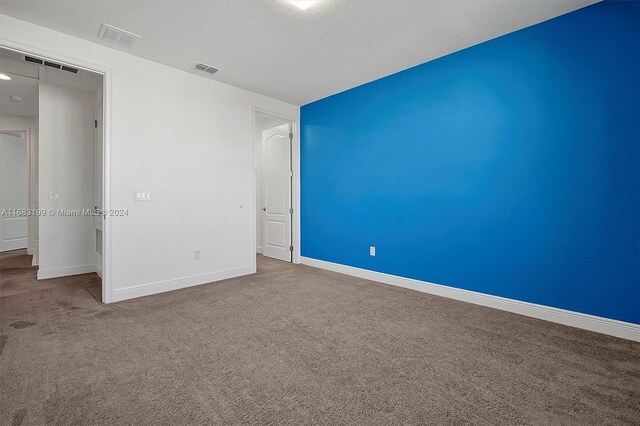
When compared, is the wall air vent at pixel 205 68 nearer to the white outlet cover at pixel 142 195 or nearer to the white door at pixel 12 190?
the white outlet cover at pixel 142 195

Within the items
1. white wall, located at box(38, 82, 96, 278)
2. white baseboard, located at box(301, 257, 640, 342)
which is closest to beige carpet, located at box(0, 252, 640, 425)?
white baseboard, located at box(301, 257, 640, 342)

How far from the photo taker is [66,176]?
4602 mm

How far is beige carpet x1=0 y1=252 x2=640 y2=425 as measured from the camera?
1569mm

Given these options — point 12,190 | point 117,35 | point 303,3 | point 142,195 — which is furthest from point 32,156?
point 303,3

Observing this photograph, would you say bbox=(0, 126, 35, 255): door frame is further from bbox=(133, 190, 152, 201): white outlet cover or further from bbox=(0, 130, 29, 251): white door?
bbox=(133, 190, 152, 201): white outlet cover

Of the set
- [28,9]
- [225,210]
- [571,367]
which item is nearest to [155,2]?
[28,9]

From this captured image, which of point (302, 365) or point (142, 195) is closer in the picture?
point (302, 365)

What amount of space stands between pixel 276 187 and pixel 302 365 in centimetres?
417

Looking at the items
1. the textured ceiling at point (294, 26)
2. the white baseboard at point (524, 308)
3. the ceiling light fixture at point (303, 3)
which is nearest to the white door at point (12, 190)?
the textured ceiling at point (294, 26)

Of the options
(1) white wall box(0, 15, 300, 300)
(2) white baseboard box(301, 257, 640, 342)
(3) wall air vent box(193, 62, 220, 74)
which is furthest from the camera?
(3) wall air vent box(193, 62, 220, 74)

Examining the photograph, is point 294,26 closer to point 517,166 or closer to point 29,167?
point 517,166

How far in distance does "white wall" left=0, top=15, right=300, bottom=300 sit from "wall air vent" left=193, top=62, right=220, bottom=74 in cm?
23

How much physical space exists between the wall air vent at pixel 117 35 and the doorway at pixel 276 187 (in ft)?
8.05

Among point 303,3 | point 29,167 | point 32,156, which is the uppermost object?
point 303,3
